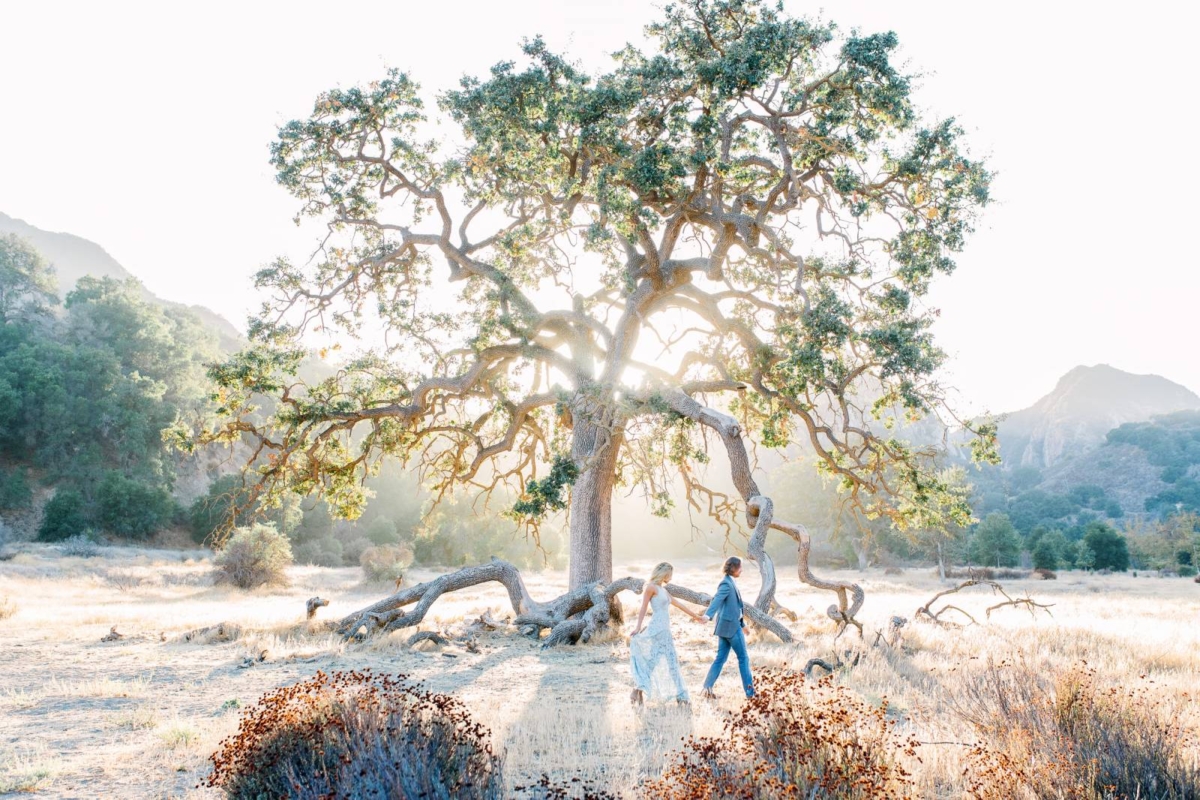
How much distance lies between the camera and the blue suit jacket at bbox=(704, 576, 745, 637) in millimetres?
8570

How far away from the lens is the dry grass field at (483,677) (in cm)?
623

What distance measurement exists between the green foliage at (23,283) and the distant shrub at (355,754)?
64.6 meters

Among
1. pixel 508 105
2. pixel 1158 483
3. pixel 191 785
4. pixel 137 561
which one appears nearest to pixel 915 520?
pixel 508 105

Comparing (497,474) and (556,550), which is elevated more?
(497,474)

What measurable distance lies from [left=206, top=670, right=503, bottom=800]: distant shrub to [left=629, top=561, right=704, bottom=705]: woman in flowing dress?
12.4 ft

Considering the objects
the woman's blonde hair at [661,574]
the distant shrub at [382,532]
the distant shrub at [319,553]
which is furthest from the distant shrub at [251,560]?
the woman's blonde hair at [661,574]

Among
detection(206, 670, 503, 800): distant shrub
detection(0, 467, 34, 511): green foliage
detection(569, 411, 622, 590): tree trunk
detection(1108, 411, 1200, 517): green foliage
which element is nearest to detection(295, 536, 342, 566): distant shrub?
detection(0, 467, 34, 511): green foliage

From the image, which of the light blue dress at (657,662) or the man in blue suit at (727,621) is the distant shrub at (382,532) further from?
the man in blue suit at (727,621)

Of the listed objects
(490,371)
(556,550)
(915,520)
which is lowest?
(556,550)

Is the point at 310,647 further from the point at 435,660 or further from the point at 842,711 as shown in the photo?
the point at 842,711

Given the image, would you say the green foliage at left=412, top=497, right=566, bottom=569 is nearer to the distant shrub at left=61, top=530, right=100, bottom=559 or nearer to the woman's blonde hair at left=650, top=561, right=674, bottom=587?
the distant shrub at left=61, top=530, right=100, bottom=559

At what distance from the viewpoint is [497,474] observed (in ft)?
59.4

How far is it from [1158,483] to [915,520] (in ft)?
376

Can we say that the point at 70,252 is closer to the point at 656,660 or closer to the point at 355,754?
the point at 656,660
